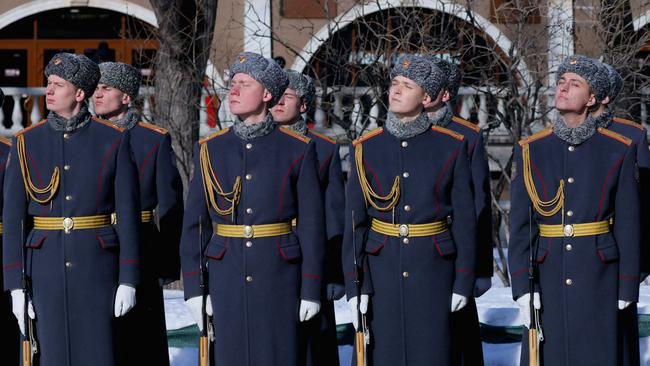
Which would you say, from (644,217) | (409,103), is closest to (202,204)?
(409,103)

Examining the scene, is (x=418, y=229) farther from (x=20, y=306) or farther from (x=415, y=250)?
(x=20, y=306)

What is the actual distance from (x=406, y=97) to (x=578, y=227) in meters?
1.11

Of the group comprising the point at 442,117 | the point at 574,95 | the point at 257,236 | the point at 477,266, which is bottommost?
the point at 477,266

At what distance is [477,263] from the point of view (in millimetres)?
8117

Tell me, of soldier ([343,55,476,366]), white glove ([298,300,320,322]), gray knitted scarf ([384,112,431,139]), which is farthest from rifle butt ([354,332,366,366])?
gray knitted scarf ([384,112,431,139])

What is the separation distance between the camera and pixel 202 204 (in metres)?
7.95

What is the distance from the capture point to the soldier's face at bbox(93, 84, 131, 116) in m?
9.84

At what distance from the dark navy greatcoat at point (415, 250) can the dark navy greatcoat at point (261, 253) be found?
0.89 ft

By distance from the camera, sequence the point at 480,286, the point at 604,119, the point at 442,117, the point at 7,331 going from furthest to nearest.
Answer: the point at 442,117 → the point at 7,331 → the point at 604,119 → the point at 480,286

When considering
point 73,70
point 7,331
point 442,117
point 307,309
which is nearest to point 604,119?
point 442,117

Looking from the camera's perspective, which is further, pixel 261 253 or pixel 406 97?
pixel 406 97

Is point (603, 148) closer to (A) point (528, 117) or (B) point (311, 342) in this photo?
(B) point (311, 342)

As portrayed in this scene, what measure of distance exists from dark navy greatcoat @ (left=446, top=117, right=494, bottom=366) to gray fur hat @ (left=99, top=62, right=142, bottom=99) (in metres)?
2.42

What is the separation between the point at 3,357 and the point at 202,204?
1732 millimetres
